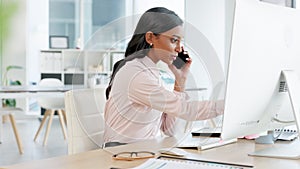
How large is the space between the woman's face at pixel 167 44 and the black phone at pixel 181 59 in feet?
0.09

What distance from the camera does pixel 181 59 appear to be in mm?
1762

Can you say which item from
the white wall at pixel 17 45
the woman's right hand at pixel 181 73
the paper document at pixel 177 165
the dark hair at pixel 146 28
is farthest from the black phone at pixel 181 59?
the white wall at pixel 17 45

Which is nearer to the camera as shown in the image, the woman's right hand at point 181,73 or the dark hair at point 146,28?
the dark hair at point 146,28

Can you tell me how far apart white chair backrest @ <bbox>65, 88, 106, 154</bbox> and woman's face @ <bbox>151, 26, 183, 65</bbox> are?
283 mm

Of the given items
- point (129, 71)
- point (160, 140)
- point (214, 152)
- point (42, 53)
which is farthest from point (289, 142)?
point (42, 53)

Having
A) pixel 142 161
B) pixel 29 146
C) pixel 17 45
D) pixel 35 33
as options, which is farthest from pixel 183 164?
pixel 35 33

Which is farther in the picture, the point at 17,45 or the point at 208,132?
the point at 17,45

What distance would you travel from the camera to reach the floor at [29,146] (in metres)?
4.27

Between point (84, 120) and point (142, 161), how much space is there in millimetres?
480

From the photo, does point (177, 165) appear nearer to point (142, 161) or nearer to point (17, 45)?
point (142, 161)

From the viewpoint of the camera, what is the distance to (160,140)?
175 centimetres

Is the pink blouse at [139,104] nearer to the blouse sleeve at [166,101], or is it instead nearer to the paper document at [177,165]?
the blouse sleeve at [166,101]

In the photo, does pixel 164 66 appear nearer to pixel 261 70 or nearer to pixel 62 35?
pixel 261 70

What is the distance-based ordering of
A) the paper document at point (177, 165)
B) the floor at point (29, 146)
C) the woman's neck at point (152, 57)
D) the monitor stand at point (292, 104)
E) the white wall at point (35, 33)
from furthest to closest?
the white wall at point (35, 33), the floor at point (29, 146), the woman's neck at point (152, 57), the monitor stand at point (292, 104), the paper document at point (177, 165)
